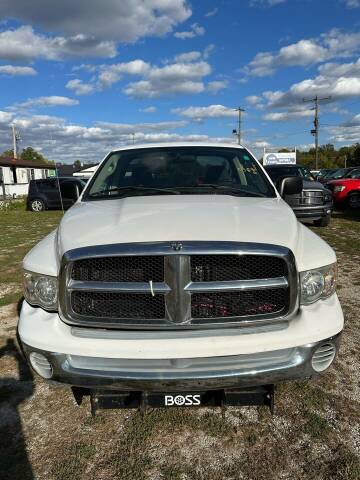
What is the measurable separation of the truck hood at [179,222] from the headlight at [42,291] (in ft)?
0.67

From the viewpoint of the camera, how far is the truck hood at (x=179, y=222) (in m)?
2.35

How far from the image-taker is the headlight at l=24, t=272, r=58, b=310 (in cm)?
248

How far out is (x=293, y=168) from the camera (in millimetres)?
13164

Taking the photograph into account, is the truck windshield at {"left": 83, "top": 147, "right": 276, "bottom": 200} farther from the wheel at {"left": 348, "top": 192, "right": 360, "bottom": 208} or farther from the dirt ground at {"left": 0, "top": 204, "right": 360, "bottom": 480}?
the wheel at {"left": 348, "top": 192, "right": 360, "bottom": 208}

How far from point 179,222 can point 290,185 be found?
6.58ft

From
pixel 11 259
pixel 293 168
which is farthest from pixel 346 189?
pixel 11 259

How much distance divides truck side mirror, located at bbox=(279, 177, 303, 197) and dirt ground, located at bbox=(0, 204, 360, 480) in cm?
174

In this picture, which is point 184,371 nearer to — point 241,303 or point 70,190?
point 241,303

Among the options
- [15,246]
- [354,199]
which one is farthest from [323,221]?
[15,246]

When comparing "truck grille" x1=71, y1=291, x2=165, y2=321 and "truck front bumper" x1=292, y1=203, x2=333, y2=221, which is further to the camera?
"truck front bumper" x1=292, y1=203, x2=333, y2=221

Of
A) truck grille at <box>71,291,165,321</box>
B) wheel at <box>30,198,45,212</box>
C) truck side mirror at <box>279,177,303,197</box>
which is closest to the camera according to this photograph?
truck grille at <box>71,291,165,321</box>

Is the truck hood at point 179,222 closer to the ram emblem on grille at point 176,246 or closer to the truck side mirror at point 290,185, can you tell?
the ram emblem on grille at point 176,246

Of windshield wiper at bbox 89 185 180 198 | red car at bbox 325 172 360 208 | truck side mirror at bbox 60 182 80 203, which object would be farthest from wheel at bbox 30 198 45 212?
windshield wiper at bbox 89 185 180 198

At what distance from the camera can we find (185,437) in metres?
2.66
